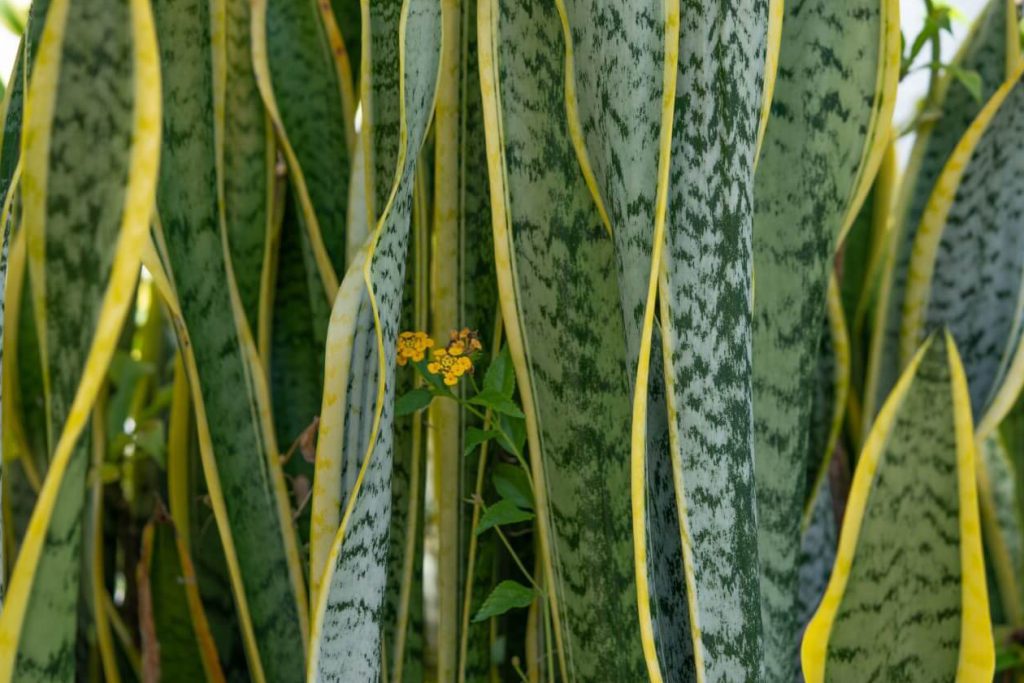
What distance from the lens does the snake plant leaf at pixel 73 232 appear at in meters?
0.31

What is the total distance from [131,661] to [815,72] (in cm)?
62

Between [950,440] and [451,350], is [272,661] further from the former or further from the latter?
[950,440]

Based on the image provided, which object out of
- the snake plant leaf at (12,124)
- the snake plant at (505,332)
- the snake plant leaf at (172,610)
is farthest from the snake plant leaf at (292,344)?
the snake plant leaf at (12,124)

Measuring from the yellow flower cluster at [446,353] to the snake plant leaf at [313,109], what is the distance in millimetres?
114

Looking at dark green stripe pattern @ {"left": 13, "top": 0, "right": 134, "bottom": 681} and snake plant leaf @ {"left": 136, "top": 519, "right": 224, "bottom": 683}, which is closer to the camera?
dark green stripe pattern @ {"left": 13, "top": 0, "right": 134, "bottom": 681}

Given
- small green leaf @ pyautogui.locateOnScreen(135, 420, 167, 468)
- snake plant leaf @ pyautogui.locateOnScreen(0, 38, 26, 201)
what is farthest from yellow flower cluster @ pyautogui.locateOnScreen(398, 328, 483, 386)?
small green leaf @ pyautogui.locateOnScreen(135, 420, 167, 468)

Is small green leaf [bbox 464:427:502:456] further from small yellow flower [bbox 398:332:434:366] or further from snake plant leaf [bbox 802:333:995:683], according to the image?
snake plant leaf [bbox 802:333:995:683]

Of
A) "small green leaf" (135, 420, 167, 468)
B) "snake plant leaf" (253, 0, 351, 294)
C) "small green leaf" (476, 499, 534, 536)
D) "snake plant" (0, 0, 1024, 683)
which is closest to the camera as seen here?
"snake plant" (0, 0, 1024, 683)

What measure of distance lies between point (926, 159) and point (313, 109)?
47cm

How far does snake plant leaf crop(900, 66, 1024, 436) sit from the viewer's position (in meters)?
0.68

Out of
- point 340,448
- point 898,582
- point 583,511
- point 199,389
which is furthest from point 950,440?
point 199,389

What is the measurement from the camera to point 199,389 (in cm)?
56

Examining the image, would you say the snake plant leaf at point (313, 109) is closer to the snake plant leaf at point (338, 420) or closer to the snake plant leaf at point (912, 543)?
the snake plant leaf at point (338, 420)

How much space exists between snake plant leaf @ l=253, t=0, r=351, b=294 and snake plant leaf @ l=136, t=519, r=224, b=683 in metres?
0.21
